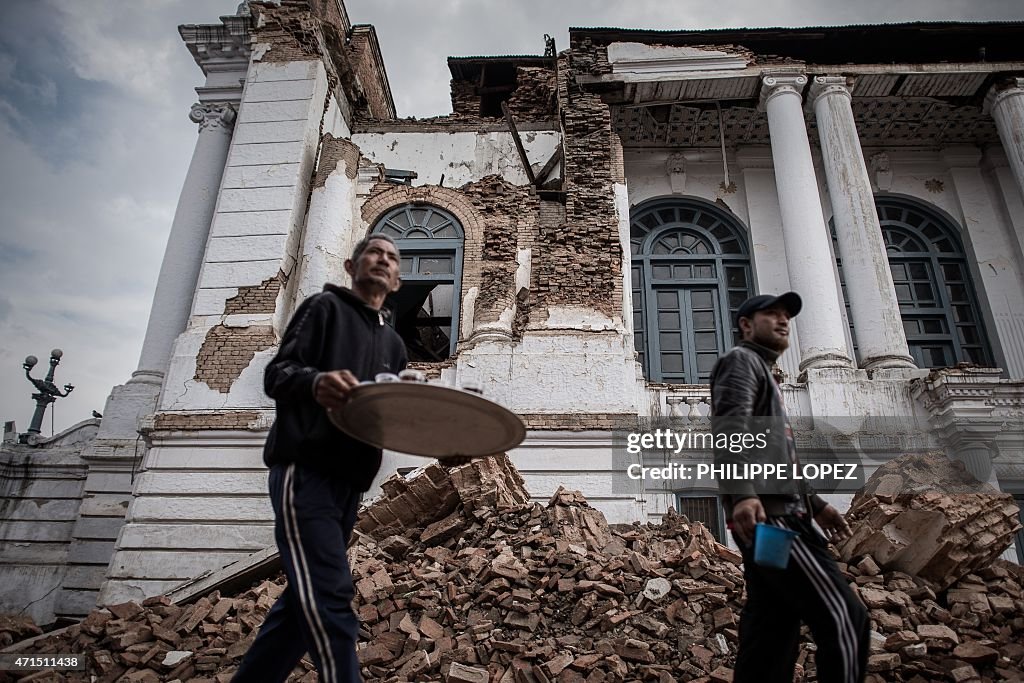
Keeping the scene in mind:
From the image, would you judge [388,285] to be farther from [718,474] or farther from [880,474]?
[880,474]

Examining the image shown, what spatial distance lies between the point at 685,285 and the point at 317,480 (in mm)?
10455

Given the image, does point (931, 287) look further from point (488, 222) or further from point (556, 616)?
point (556, 616)

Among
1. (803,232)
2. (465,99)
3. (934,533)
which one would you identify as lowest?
(934,533)

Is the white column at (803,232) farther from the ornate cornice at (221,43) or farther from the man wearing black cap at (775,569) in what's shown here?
the ornate cornice at (221,43)

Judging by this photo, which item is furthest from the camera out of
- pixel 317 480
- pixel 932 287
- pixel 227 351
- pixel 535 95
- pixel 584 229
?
pixel 535 95

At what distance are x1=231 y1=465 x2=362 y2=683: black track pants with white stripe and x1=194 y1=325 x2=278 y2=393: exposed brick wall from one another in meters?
7.31

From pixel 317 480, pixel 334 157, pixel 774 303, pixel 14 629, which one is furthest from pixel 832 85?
pixel 14 629

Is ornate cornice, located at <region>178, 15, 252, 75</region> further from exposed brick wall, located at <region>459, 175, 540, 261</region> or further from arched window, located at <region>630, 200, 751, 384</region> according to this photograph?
arched window, located at <region>630, 200, 751, 384</region>

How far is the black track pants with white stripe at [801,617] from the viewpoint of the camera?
7.27ft

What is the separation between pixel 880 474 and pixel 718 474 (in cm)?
508

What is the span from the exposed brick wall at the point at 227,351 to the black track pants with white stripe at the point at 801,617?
8032 mm

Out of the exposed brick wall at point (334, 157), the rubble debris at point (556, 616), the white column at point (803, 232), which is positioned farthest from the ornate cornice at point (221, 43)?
the rubble debris at point (556, 616)

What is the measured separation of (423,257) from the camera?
11.0 m

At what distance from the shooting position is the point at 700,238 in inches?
488
